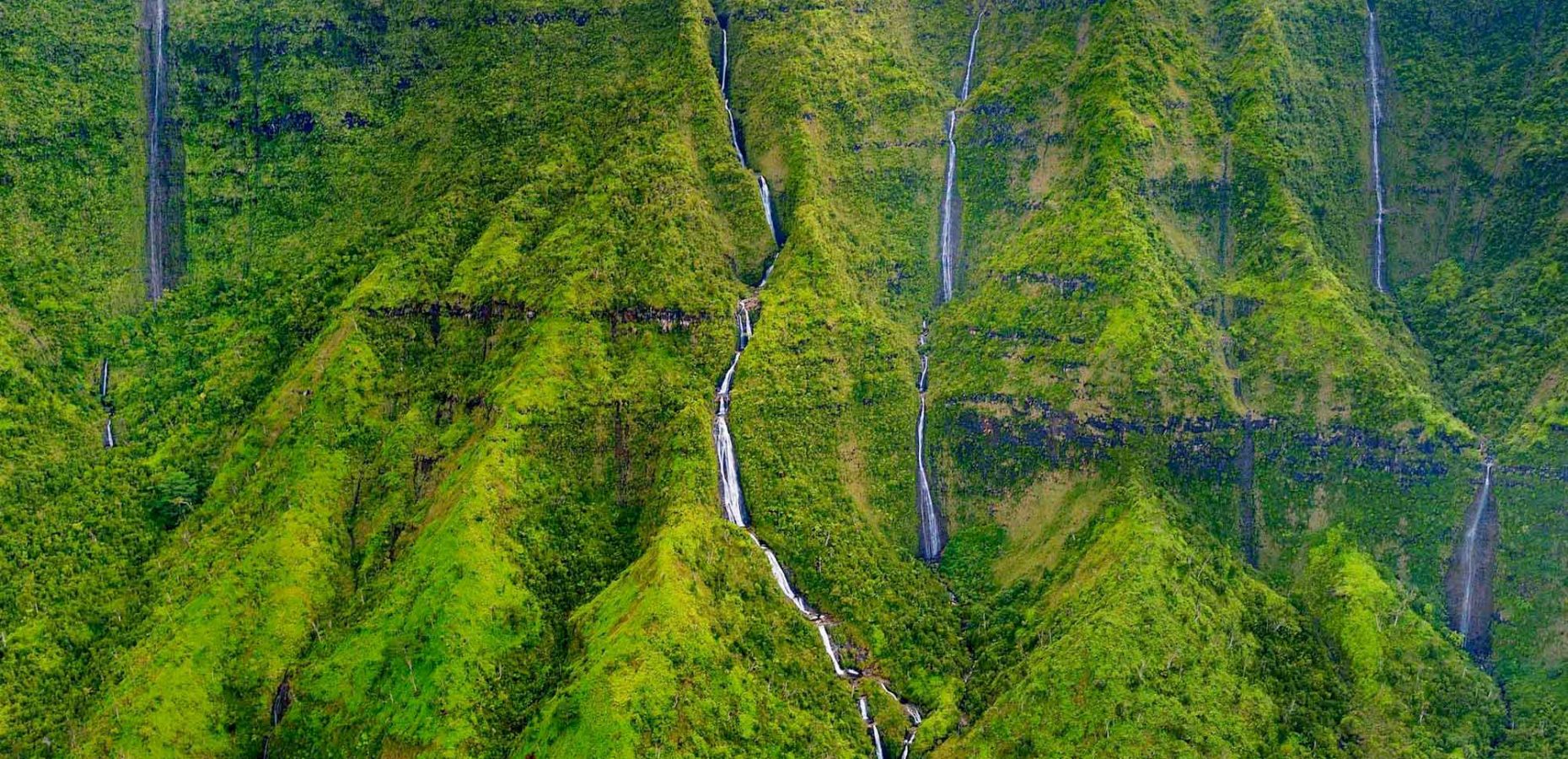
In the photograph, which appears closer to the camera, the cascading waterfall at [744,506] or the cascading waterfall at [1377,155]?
the cascading waterfall at [744,506]

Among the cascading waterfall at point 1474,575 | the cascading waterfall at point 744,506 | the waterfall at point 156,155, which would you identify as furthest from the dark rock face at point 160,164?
the cascading waterfall at point 1474,575

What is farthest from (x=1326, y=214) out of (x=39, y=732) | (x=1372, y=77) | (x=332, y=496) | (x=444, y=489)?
(x=39, y=732)

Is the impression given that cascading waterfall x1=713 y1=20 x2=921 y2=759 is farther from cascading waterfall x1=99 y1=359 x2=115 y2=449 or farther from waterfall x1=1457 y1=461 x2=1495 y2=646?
cascading waterfall x1=99 y1=359 x2=115 y2=449

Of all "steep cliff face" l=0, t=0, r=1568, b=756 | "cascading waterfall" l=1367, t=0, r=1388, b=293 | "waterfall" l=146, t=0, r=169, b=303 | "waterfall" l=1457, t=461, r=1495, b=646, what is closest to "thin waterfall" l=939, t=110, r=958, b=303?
"steep cliff face" l=0, t=0, r=1568, b=756

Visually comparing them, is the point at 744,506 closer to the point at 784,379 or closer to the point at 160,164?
the point at 784,379

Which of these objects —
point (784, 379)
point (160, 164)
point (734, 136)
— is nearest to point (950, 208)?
point (734, 136)

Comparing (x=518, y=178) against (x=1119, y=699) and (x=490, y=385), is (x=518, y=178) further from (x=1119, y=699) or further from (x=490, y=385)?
(x=1119, y=699)

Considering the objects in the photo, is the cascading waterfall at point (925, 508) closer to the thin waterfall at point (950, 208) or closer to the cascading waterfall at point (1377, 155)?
the thin waterfall at point (950, 208)
